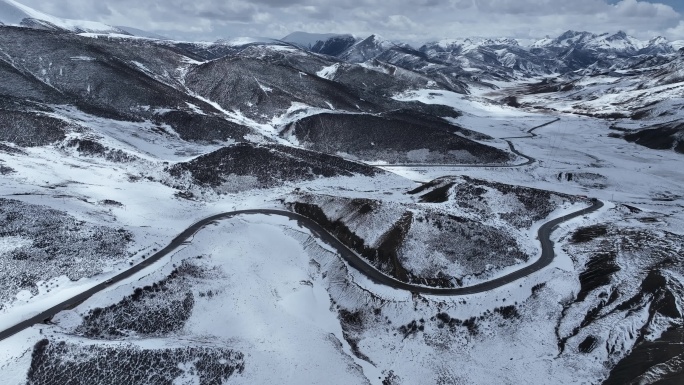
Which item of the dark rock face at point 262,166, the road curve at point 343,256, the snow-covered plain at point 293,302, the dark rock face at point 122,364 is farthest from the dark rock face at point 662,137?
the dark rock face at point 122,364

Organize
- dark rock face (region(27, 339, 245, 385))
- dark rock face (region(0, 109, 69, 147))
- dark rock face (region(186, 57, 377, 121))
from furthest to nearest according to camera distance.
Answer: dark rock face (region(186, 57, 377, 121)) → dark rock face (region(0, 109, 69, 147)) → dark rock face (region(27, 339, 245, 385))

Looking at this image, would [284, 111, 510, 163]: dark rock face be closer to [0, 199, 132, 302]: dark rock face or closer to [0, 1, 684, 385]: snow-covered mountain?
[0, 1, 684, 385]: snow-covered mountain

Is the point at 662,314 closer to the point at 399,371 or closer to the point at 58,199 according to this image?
the point at 399,371

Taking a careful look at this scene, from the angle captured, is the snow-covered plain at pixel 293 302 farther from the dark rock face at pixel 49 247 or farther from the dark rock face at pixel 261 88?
Answer: the dark rock face at pixel 261 88

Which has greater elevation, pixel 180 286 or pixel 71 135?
pixel 71 135

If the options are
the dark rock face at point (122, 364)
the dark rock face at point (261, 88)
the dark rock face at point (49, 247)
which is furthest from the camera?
the dark rock face at point (261, 88)

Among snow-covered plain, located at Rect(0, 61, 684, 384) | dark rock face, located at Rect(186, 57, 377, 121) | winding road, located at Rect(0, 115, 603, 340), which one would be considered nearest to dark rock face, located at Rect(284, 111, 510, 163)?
dark rock face, located at Rect(186, 57, 377, 121)

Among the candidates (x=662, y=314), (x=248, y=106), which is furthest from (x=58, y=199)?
(x=248, y=106)

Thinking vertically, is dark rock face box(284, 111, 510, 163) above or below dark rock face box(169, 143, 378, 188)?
above
